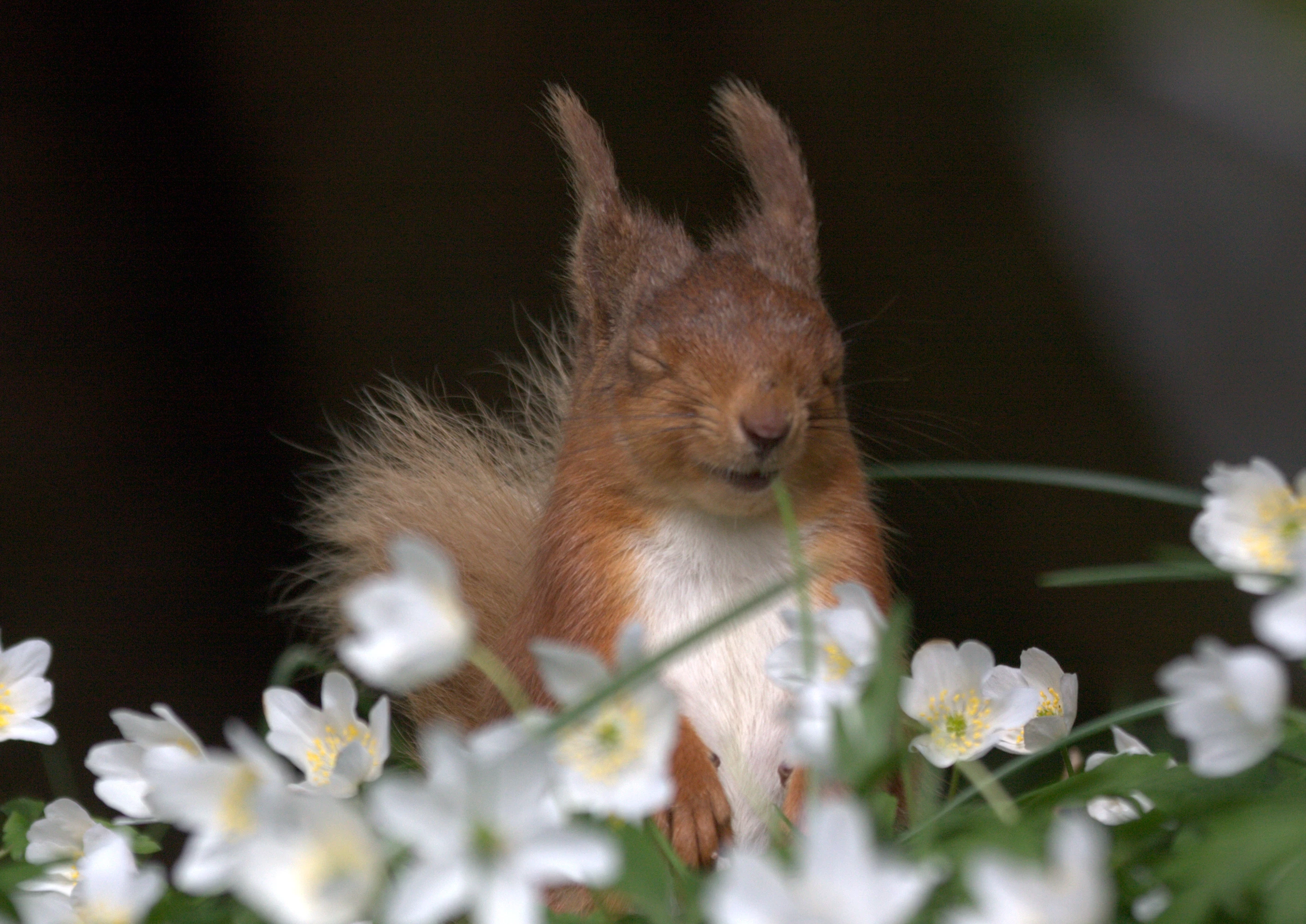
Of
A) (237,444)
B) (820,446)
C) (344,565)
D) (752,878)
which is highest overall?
(752,878)

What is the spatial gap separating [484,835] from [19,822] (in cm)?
42

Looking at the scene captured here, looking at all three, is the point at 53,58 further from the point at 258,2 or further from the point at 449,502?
the point at 449,502

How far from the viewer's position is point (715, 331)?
2.91ft

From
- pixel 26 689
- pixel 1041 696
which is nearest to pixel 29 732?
pixel 26 689

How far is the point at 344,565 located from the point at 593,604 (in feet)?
1.19

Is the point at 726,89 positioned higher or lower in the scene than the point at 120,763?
higher

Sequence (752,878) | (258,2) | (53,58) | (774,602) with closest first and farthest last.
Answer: (752,878)
(774,602)
(53,58)
(258,2)

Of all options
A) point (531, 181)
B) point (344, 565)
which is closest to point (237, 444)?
point (531, 181)

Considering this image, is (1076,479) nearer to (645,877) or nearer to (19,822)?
(645,877)

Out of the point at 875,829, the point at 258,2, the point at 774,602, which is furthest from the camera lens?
the point at 258,2

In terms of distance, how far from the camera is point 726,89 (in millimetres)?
1074

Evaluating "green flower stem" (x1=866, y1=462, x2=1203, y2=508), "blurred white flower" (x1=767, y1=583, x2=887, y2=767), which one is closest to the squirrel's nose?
"green flower stem" (x1=866, y1=462, x2=1203, y2=508)

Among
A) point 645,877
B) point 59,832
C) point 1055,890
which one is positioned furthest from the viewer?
point 59,832

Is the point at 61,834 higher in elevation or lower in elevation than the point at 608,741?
lower
